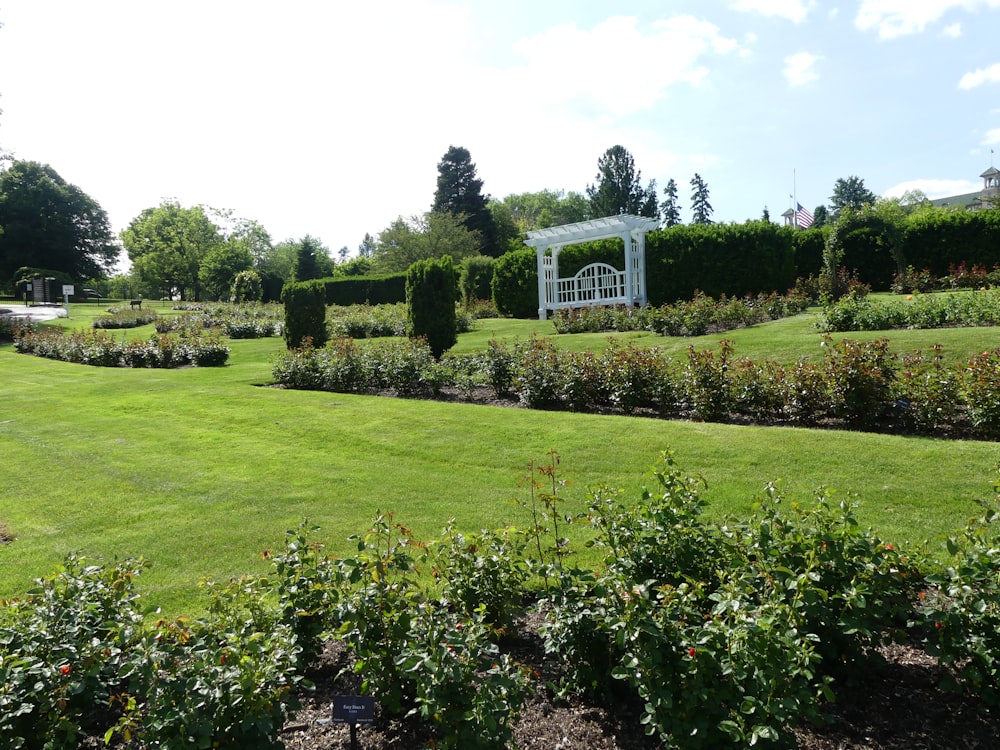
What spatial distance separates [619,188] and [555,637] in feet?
193

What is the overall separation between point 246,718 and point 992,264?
20600 mm

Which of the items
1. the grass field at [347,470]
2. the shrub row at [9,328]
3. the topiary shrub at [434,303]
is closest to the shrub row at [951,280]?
the grass field at [347,470]

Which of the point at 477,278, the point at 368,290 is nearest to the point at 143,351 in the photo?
the point at 477,278

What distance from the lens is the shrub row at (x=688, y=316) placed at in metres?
12.7

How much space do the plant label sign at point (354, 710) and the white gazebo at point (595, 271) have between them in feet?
55.9

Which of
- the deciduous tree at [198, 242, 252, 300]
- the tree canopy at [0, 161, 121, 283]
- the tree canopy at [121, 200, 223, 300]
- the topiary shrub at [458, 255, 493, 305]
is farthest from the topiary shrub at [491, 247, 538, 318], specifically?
the tree canopy at [0, 161, 121, 283]

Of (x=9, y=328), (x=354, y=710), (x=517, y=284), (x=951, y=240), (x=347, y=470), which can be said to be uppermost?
(x=951, y=240)

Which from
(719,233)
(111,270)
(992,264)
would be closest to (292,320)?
(719,233)

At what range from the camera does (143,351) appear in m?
15.1

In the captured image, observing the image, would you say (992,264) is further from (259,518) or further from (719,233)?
(259,518)

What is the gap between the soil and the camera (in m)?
2.40

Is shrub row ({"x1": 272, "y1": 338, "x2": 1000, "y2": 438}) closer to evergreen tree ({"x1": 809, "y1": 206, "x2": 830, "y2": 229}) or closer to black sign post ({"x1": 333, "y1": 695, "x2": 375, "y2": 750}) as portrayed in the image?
black sign post ({"x1": 333, "y1": 695, "x2": 375, "y2": 750})

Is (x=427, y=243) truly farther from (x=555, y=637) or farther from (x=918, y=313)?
(x=555, y=637)

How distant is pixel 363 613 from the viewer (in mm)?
2539
